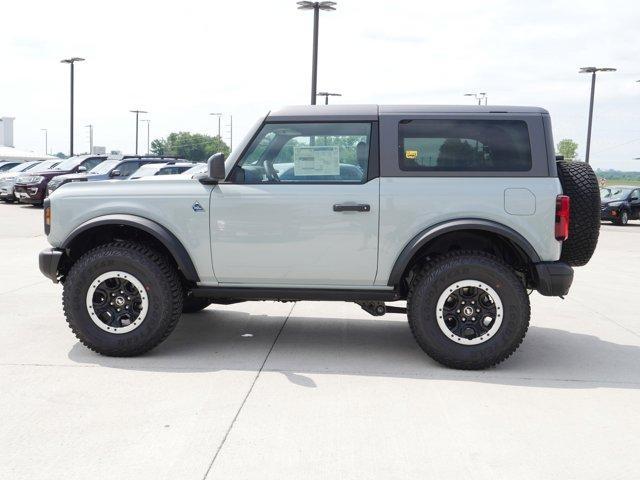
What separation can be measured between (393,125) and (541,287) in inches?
62.4

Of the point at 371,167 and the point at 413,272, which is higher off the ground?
the point at 371,167

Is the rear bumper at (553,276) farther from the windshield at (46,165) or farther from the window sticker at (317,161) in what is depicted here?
the windshield at (46,165)

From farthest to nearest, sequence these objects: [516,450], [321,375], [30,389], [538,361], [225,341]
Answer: [225,341] → [538,361] → [321,375] → [30,389] → [516,450]

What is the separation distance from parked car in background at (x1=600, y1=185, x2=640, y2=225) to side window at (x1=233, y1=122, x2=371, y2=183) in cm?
2055

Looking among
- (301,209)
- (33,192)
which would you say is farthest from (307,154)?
(33,192)

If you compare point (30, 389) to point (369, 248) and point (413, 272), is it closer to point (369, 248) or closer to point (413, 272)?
point (369, 248)

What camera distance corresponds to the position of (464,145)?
5191mm

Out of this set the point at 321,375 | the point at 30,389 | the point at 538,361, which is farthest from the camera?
the point at 538,361

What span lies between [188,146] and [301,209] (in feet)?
459

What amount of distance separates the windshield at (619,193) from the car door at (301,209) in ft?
71.6

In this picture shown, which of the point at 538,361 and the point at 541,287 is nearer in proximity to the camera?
the point at 541,287

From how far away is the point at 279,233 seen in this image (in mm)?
5195

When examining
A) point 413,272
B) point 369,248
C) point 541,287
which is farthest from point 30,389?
point 541,287

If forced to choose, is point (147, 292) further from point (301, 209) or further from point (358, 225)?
point (358, 225)
